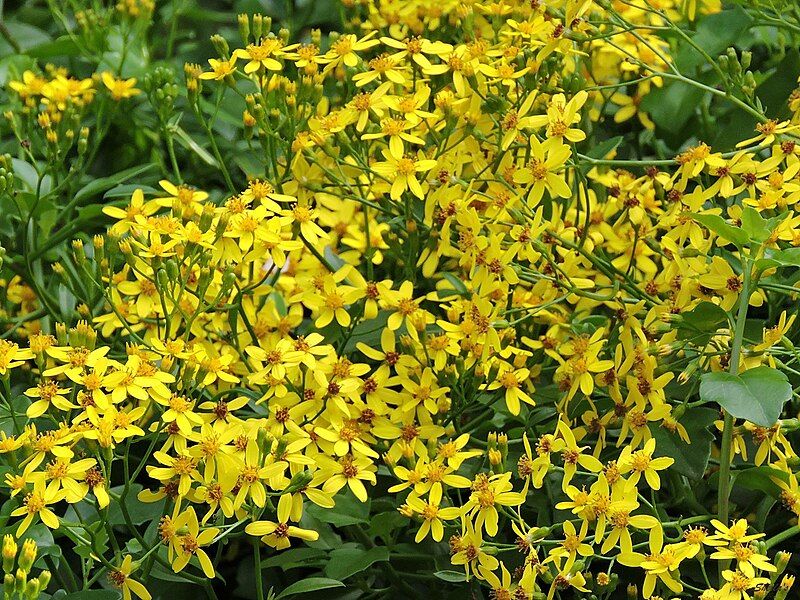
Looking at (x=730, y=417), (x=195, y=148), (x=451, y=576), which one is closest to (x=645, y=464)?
(x=730, y=417)

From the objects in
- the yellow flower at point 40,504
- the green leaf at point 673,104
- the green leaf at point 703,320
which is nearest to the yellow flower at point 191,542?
the yellow flower at point 40,504

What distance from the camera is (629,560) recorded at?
105 centimetres

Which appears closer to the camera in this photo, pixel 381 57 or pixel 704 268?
pixel 704 268

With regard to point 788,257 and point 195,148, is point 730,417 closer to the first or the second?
point 788,257

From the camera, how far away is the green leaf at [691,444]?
115 cm

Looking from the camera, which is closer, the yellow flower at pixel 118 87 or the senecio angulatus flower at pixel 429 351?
the senecio angulatus flower at pixel 429 351

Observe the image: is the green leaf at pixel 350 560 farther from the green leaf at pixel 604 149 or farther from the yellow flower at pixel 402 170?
the green leaf at pixel 604 149

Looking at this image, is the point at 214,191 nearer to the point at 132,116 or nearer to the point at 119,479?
the point at 132,116

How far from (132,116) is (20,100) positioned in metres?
0.17

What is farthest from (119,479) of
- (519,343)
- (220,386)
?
(519,343)

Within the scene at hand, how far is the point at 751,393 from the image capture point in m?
1.02

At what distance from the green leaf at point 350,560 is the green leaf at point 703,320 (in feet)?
1.19

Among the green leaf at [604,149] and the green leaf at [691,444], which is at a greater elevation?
the green leaf at [604,149]

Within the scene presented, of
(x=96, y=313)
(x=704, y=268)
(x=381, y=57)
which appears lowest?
(x=96, y=313)
